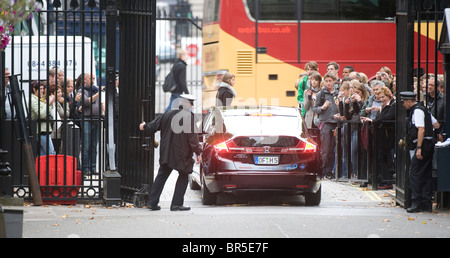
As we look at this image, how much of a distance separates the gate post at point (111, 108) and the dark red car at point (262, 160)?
1379 millimetres

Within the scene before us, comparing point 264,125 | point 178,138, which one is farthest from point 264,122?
point 178,138

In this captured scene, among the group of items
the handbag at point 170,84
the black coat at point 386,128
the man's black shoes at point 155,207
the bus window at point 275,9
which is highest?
the bus window at point 275,9

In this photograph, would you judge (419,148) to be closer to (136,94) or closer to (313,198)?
(313,198)

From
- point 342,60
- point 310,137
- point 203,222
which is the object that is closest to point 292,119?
point 310,137

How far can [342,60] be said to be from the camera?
2464 centimetres

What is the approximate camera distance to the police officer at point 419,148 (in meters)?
13.4

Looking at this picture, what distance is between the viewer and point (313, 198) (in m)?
14.5

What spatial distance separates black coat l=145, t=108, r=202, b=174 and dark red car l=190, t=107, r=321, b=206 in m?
0.61

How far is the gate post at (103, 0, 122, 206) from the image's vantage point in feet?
46.4

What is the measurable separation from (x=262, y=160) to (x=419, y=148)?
2.29 metres

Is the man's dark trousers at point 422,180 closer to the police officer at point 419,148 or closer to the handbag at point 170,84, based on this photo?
the police officer at point 419,148

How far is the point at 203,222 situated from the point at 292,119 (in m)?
3.31

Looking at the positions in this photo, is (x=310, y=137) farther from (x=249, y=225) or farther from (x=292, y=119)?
(x=249, y=225)

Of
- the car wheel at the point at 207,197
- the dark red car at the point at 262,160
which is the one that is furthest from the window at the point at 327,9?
the car wheel at the point at 207,197
